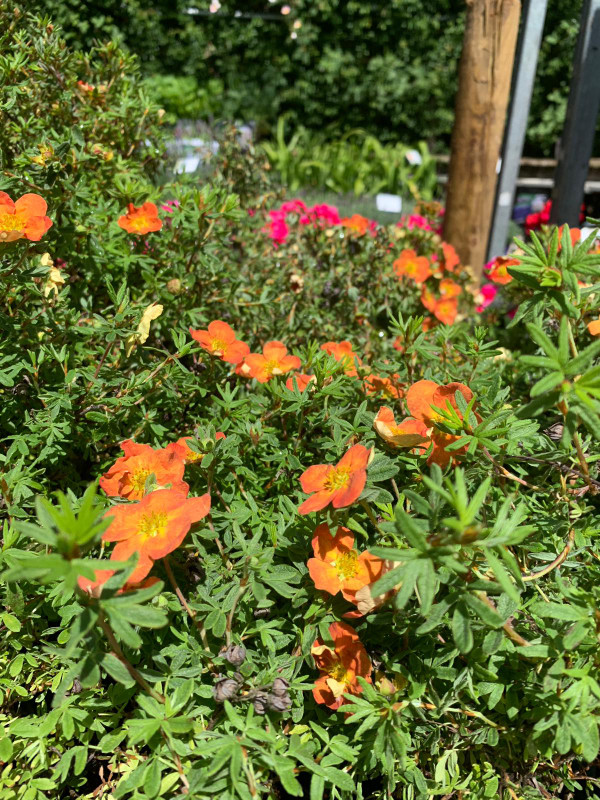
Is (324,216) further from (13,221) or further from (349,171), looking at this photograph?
(349,171)

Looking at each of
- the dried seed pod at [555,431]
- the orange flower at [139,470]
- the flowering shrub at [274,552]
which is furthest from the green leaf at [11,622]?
the dried seed pod at [555,431]

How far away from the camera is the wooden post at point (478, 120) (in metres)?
3.27

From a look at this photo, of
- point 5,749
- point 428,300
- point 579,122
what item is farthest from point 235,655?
point 579,122

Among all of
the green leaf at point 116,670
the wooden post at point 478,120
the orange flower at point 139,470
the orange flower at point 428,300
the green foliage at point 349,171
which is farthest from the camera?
the green foliage at point 349,171

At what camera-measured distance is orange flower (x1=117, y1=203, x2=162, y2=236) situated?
5.55 feet

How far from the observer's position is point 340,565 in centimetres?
111

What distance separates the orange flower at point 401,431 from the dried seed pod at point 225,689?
19.2 inches

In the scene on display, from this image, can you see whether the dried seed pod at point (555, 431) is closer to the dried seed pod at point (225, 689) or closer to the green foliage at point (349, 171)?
the dried seed pod at point (225, 689)

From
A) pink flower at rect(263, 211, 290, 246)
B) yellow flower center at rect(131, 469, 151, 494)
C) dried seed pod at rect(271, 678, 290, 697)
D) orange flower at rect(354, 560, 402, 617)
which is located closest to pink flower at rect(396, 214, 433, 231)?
pink flower at rect(263, 211, 290, 246)

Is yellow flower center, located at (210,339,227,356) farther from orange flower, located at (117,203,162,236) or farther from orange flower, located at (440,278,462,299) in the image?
orange flower, located at (440,278,462,299)

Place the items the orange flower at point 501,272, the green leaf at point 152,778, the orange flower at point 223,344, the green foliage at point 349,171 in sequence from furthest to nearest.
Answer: the green foliage at point 349,171, the orange flower at point 501,272, the orange flower at point 223,344, the green leaf at point 152,778

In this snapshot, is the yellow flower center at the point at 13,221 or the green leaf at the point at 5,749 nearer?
the green leaf at the point at 5,749

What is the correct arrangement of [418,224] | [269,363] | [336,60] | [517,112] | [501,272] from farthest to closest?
1. [336,60]
2. [517,112]
3. [418,224]
4. [501,272]
5. [269,363]

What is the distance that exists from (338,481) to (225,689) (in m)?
0.38
